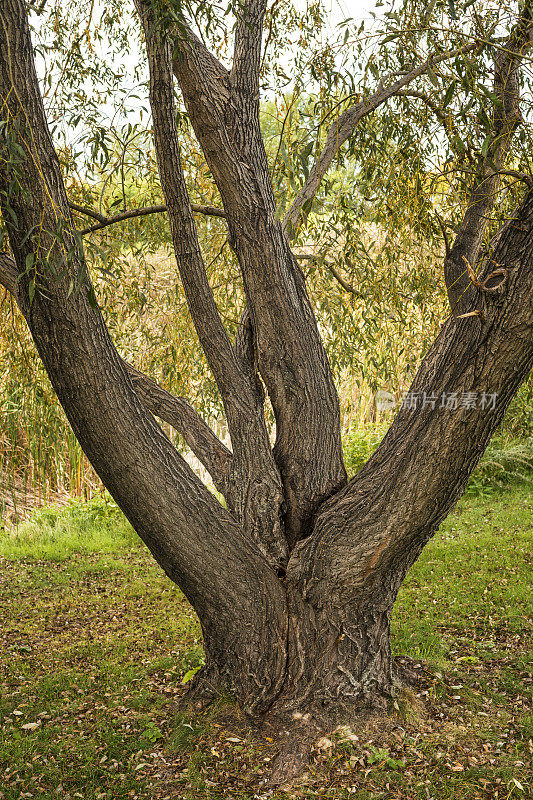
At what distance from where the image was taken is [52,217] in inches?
98.0

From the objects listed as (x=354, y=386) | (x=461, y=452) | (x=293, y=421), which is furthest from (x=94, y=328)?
(x=354, y=386)

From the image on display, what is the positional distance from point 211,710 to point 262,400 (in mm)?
1569

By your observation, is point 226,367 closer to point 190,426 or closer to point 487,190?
point 190,426

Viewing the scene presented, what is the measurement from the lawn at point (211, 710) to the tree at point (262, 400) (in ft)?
0.90

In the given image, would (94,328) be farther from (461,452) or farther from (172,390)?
(172,390)

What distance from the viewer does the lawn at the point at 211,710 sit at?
9.62 feet

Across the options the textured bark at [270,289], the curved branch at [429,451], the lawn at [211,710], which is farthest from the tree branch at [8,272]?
the lawn at [211,710]

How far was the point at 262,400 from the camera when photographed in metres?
3.63

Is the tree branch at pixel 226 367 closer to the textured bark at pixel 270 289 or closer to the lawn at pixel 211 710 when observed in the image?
the textured bark at pixel 270 289

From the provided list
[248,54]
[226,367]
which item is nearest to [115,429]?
[226,367]

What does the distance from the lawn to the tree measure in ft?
0.90

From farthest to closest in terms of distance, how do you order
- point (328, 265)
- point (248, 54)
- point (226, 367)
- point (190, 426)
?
point (328, 265) < point (190, 426) < point (226, 367) < point (248, 54)

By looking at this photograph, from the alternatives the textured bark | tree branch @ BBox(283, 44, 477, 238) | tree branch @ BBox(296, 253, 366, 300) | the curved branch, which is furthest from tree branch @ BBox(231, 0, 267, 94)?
the curved branch

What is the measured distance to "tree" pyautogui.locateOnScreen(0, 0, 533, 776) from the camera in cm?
254
